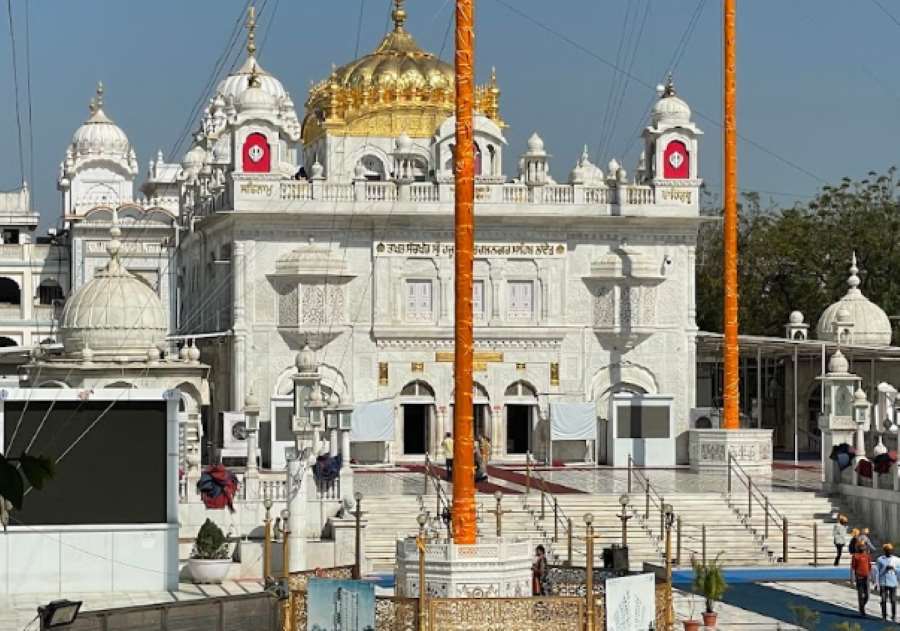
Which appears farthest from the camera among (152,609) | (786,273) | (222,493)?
(786,273)

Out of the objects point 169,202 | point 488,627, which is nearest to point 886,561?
point 488,627

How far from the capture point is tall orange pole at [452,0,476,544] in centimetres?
2397

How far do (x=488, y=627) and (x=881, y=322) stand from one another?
32.6m

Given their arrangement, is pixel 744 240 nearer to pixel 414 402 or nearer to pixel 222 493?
pixel 414 402

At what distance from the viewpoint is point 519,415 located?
49.1 m

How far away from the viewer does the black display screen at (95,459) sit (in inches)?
1064

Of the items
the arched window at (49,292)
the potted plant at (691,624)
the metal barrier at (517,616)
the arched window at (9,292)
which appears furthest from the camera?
the arched window at (9,292)

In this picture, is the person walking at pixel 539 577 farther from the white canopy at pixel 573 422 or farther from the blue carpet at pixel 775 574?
the white canopy at pixel 573 422

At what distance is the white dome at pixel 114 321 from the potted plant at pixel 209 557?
1334 cm

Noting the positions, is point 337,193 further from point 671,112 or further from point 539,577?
point 539,577

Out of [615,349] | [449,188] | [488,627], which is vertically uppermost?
[449,188]

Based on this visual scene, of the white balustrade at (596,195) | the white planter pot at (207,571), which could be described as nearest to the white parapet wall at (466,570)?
the white planter pot at (207,571)

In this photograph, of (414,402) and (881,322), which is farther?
(881,322)

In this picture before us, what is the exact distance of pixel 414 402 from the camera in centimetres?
4812
